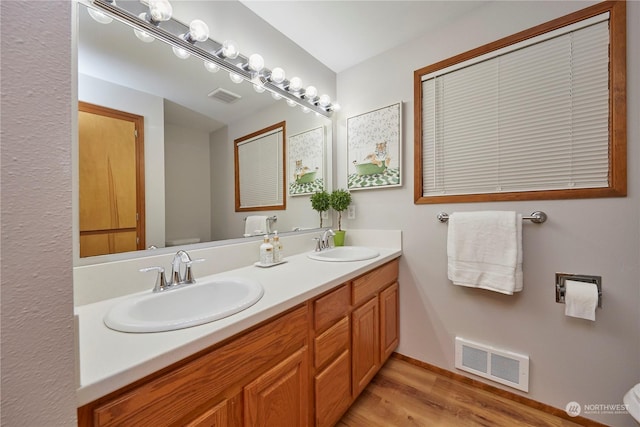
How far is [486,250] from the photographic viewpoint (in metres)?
1.37

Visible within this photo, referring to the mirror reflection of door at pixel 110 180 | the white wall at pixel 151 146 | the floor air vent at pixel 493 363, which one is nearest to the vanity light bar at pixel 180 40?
the white wall at pixel 151 146

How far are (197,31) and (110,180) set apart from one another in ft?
2.51

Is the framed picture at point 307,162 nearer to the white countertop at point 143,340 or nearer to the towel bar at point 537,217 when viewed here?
the white countertop at point 143,340

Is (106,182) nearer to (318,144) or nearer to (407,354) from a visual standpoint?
(318,144)

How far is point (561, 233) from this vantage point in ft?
4.13

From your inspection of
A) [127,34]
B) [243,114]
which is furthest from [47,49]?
[243,114]

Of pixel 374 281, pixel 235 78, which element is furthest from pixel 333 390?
pixel 235 78

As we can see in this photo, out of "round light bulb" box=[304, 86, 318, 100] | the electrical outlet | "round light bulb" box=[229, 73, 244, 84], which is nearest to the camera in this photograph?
"round light bulb" box=[229, 73, 244, 84]

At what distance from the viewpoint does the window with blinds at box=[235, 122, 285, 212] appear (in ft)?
4.66

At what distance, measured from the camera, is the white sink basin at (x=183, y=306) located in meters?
0.65

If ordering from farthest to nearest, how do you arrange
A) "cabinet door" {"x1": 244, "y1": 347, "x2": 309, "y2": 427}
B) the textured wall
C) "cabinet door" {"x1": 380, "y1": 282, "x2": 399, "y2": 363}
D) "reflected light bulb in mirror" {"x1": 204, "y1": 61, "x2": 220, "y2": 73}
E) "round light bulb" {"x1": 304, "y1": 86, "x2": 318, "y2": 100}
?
"round light bulb" {"x1": 304, "y1": 86, "x2": 318, "y2": 100}, "cabinet door" {"x1": 380, "y1": 282, "x2": 399, "y2": 363}, "reflected light bulb in mirror" {"x1": 204, "y1": 61, "x2": 220, "y2": 73}, "cabinet door" {"x1": 244, "y1": 347, "x2": 309, "y2": 427}, the textured wall

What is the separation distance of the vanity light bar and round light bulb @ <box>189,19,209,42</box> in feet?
0.13

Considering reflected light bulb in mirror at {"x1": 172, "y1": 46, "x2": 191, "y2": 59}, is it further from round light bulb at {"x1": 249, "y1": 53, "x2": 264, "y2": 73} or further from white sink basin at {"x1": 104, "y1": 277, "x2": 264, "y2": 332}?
white sink basin at {"x1": 104, "y1": 277, "x2": 264, "y2": 332}

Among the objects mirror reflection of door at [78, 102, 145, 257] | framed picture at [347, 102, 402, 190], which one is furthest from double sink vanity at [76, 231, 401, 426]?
framed picture at [347, 102, 402, 190]
